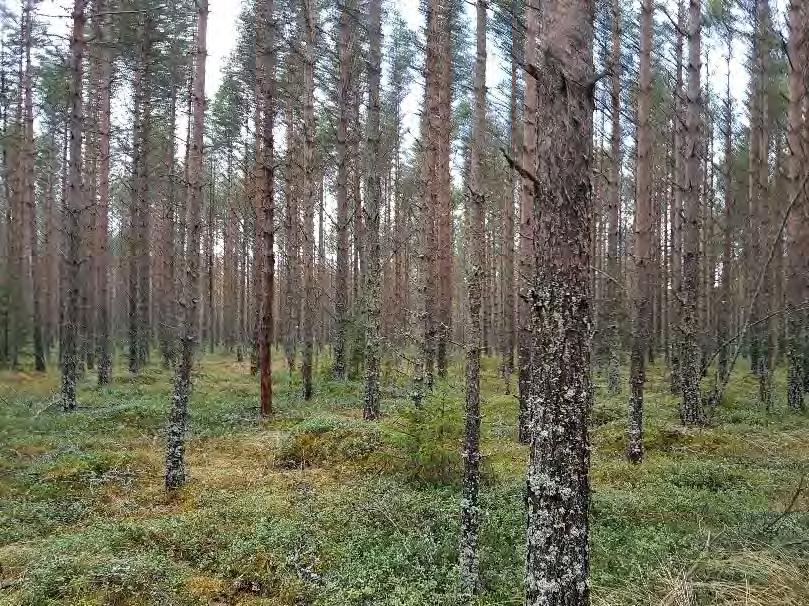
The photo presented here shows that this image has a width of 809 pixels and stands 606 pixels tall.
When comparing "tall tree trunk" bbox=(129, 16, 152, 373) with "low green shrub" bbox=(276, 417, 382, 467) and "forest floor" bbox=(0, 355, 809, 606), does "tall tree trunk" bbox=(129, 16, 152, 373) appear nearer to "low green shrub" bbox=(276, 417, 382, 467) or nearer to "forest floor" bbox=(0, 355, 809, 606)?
"forest floor" bbox=(0, 355, 809, 606)

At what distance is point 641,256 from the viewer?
923 centimetres

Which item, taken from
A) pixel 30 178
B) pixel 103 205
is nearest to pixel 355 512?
pixel 103 205

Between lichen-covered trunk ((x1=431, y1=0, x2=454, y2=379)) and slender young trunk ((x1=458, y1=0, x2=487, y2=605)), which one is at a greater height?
lichen-covered trunk ((x1=431, y1=0, x2=454, y2=379))

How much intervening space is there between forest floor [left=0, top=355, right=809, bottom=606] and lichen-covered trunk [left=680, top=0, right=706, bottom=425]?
846 millimetres

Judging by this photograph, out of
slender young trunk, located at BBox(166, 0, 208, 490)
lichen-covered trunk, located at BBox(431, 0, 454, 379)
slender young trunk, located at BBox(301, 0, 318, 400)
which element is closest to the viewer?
slender young trunk, located at BBox(166, 0, 208, 490)

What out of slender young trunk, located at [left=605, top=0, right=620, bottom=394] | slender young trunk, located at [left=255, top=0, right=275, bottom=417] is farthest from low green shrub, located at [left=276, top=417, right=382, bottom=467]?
slender young trunk, located at [left=605, top=0, right=620, bottom=394]

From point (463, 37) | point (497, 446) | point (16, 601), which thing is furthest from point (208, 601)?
point (463, 37)

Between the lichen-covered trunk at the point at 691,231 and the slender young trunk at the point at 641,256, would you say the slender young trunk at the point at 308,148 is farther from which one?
the lichen-covered trunk at the point at 691,231

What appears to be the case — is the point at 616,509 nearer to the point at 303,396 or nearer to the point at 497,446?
the point at 497,446

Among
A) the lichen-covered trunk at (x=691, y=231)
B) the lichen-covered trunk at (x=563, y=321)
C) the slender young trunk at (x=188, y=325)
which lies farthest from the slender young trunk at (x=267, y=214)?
the lichen-covered trunk at (x=563, y=321)

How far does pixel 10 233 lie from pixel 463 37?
2059 centimetres

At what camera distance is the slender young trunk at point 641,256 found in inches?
355

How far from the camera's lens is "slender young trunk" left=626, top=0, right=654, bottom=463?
9023 mm

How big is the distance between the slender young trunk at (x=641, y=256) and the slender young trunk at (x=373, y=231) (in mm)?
5062
